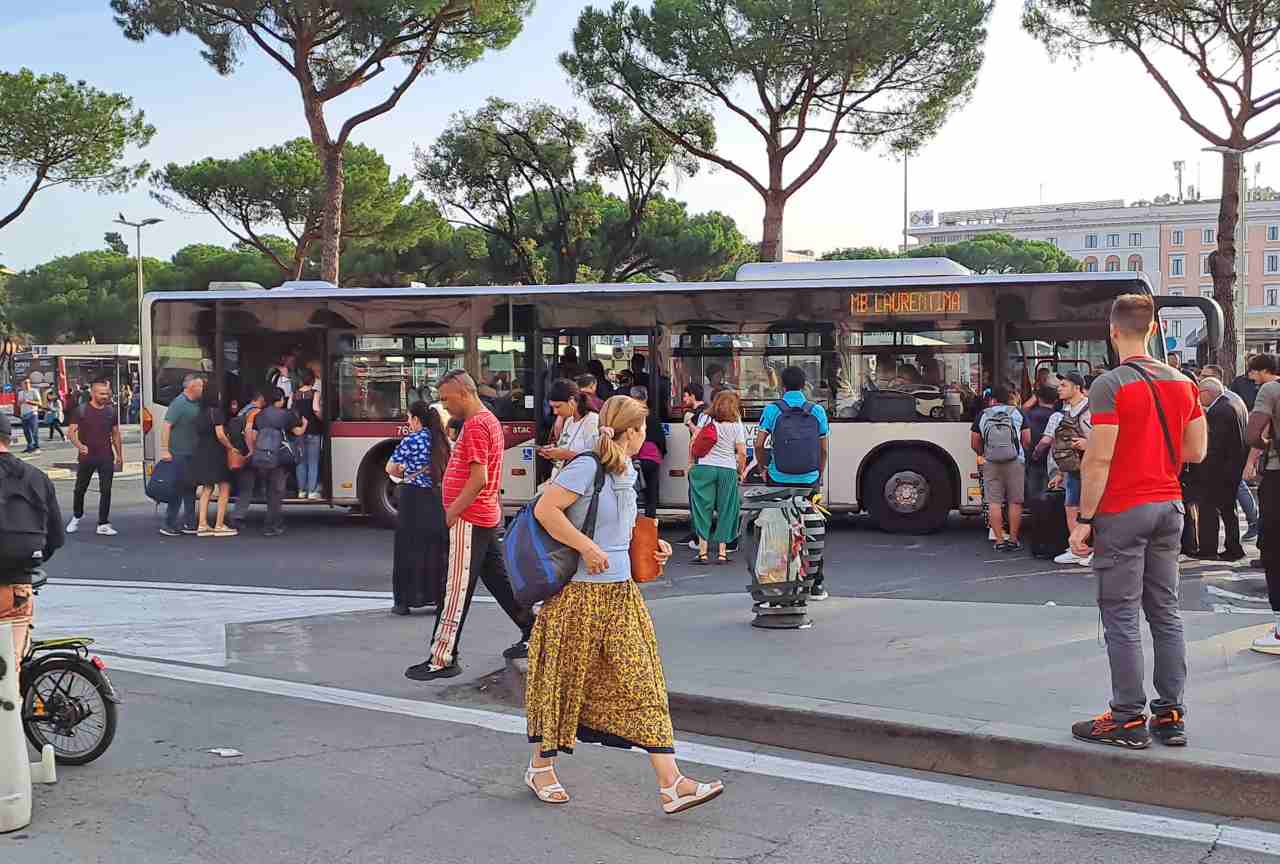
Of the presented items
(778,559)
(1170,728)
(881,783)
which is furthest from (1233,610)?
(881,783)

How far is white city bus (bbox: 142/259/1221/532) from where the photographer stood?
13656 millimetres

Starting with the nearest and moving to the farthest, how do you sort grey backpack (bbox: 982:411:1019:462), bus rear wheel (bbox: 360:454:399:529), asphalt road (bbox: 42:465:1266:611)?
asphalt road (bbox: 42:465:1266:611)
grey backpack (bbox: 982:411:1019:462)
bus rear wheel (bbox: 360:454:399:529)

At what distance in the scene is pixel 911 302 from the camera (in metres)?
13.9

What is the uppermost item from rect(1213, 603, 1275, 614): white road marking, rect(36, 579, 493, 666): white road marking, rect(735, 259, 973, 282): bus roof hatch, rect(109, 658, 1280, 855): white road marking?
rect(735, 259, 973, 282): bus roof hatch

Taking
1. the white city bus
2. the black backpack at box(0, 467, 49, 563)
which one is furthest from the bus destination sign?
the black backpack at box(0, 467, 49, 563)

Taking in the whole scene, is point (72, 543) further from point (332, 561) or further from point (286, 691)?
point (286, 691)

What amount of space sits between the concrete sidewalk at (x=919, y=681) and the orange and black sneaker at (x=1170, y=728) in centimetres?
7

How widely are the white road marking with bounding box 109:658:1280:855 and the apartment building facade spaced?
340 ft

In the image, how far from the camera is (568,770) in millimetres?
5711

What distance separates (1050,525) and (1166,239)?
352 feet

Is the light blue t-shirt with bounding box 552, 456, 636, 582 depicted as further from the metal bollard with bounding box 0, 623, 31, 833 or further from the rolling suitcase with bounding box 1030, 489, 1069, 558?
the rolling suitcase with bounding box 1030, 489, 1069, 558

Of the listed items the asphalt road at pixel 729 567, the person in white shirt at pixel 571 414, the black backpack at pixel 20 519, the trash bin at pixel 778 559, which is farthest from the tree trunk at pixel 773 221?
the black backpack at pixel 20 519

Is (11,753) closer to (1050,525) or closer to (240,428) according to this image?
(1050,525)

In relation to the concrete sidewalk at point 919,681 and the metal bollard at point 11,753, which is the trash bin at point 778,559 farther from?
the metal bollard at point 11,753
